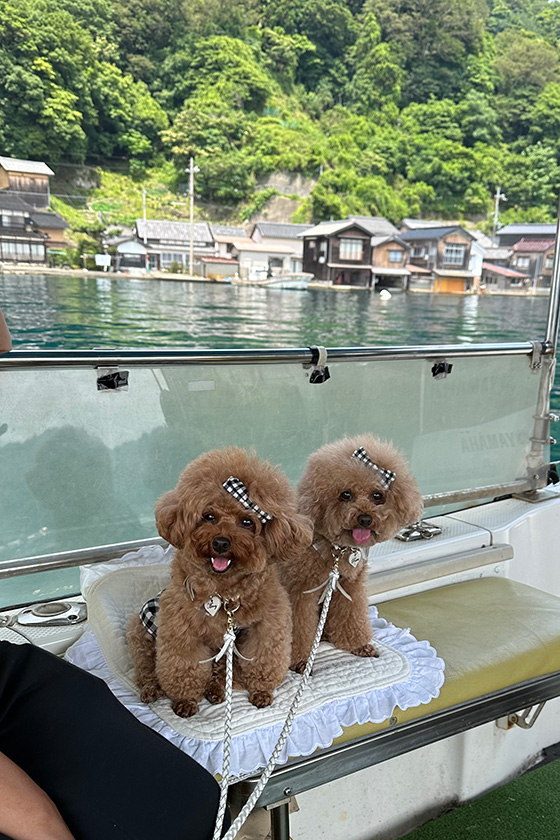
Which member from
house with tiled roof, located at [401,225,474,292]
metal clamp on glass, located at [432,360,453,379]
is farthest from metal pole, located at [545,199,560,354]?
house with tiled roof, located at [401,225,474,292]

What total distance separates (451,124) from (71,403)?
1656cm

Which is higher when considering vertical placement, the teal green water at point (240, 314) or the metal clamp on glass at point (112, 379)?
the metal clamp on glass at point (112, 379)

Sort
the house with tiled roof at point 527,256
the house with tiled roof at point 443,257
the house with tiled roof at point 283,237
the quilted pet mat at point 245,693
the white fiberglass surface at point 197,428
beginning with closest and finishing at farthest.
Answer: the quilted pet mat at point 245,693
the white fiberglass surface at point 197,428
the house with tiled roof at point 283,237
the house with tiled roof at point 527,256
the house with tiled roof at point 443,257

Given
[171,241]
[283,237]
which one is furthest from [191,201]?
[283,237]

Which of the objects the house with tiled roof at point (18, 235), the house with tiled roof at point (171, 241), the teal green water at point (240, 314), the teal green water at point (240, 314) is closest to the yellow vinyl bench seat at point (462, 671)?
the teal green water at point (240, 314)

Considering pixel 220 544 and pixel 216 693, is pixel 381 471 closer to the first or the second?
pixel 220 544

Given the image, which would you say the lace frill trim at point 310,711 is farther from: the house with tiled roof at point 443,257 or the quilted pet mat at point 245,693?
the house with tiled roof at point 443,257

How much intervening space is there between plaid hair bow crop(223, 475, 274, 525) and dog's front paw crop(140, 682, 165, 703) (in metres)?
0.41

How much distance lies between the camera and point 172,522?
1.08m

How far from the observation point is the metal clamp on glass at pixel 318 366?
1877 mm

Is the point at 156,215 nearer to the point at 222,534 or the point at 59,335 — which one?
the point at 59,335

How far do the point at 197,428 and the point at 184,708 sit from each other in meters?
0.89

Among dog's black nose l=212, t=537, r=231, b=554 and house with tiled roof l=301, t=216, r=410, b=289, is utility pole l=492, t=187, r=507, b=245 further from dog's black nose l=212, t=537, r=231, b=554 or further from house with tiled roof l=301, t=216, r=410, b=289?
dog's black nose l=212, t=537, r=231, b=554

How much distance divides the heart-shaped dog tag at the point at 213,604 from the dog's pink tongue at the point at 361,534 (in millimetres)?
277
